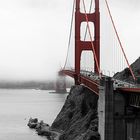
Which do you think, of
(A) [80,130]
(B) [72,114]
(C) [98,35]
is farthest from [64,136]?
(C) [98,35]

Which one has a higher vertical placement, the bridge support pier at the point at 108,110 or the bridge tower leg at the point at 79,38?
the bridge tower leg at the point at 79,38

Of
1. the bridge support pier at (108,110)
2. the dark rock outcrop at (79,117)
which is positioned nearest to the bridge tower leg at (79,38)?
the dark rock outcrop at (79,117)

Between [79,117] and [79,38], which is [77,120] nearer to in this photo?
[79,117]

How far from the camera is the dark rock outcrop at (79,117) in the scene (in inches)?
1271

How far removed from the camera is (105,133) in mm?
26297

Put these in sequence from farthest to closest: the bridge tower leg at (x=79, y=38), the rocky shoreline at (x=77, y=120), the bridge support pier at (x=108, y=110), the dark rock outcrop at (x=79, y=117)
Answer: the bridge tower leg at (x=79, y=38), the rocky shoreline at (x=77, y=120), the dark rock outcrop at (x=79, y=117), the bridge support pier at (x=108, y=110)

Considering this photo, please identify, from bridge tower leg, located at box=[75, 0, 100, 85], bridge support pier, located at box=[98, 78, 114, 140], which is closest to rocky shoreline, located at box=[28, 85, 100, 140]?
bridge support pier, located at box=[98, 78, 114, 140]

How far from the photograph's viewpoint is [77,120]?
38.3 metres

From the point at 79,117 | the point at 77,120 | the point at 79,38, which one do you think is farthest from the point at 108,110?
the point at 79,38

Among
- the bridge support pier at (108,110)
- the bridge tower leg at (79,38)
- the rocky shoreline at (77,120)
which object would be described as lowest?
the rocky shoreline at (77,120)

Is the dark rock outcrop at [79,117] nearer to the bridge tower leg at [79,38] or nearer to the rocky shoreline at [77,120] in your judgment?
the rocky shoreline at [77,120]

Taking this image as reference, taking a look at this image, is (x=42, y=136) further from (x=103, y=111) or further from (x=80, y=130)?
(x=103, y=111)

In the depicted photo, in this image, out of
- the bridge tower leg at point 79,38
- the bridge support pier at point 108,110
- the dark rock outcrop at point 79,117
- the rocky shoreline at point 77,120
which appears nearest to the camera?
the bridge support pier at point 108,110

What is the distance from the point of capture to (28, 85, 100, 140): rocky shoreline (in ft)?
108
